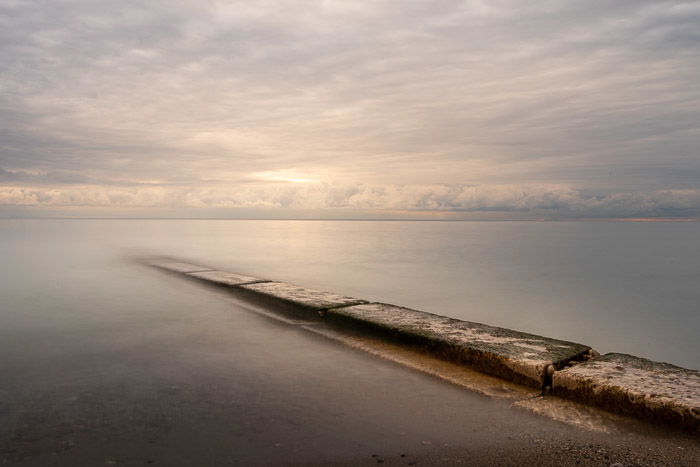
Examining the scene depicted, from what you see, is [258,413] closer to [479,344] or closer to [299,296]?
[479,344]

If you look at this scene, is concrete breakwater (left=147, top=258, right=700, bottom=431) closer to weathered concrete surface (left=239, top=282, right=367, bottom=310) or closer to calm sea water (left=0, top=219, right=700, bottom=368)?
weathered concrete surface (left=239, top=282, right=367, bottom=310)

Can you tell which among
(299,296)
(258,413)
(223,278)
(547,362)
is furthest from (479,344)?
(223,278)

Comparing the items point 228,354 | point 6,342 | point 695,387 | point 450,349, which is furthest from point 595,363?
point 6,342

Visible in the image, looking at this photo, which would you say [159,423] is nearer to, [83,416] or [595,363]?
[83,416]

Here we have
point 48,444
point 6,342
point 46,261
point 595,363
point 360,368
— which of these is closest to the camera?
point 48,444

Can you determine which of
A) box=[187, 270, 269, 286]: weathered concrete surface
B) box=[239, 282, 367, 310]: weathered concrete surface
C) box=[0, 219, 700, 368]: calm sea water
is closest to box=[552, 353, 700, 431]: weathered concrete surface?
box=[239, 282, 367, 310]: weathered concrete surface

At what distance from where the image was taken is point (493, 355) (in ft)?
8.82

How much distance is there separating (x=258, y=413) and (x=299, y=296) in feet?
8.64

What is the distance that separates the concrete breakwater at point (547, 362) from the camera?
207cm

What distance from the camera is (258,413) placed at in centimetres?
206

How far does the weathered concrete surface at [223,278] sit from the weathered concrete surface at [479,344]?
230 centimetres

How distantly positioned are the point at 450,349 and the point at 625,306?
20.0ft

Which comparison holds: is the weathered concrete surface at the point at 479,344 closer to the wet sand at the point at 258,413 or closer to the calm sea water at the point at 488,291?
the wet sand at the point at 258,413

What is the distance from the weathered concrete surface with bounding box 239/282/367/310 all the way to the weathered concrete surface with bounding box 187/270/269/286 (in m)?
0.34
